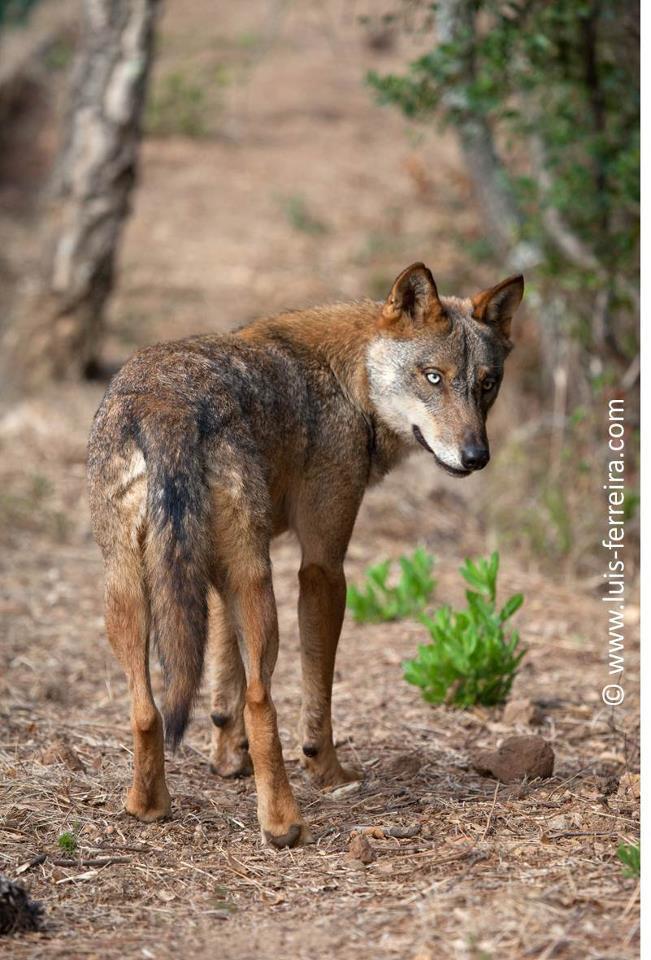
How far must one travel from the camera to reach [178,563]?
4.52m

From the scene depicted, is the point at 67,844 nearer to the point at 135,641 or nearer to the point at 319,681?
the point at 135,641

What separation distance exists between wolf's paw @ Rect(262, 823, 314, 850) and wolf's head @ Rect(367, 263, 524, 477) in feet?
5.71

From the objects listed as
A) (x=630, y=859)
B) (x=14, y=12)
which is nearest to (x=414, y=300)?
(x=630, y=859)

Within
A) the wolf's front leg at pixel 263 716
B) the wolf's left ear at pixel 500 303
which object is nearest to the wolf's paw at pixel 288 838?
the wolf's front leg at pixel 263 716

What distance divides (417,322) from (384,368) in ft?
0.89

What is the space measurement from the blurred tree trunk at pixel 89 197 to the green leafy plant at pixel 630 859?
916 centimetres

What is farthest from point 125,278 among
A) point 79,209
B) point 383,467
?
point 383,467

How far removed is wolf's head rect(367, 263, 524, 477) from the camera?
5562 millimetres

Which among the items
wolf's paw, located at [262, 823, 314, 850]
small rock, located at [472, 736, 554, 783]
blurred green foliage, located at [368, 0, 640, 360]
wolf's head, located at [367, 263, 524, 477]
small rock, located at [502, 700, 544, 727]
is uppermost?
blurred green foliage, located at [368, 0, 640, 360]

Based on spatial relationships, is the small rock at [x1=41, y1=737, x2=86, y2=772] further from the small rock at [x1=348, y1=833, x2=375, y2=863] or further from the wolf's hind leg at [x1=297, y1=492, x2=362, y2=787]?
the small rock at [x1=348, y1=833, x2=375, y2=863]

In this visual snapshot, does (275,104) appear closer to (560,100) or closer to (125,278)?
(125,278)

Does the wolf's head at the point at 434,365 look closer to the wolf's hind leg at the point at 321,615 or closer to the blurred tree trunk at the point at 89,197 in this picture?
the wolf's hind leg at the point at 321,615

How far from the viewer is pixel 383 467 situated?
19.6 ft

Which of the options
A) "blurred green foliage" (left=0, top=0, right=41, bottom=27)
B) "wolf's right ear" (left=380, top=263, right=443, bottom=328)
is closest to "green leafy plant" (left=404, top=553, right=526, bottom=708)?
"wolf's right ear" (left=380, top=263, right=443, bottom=328)
